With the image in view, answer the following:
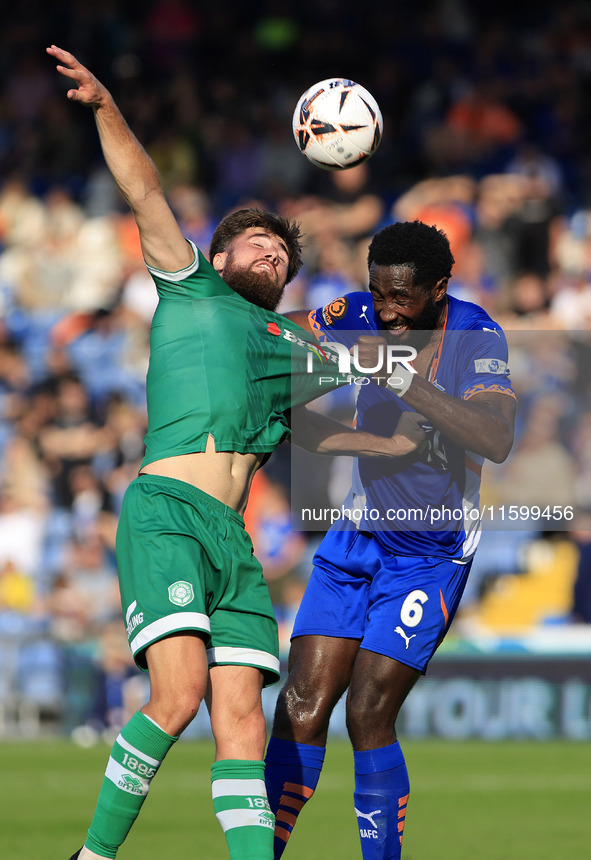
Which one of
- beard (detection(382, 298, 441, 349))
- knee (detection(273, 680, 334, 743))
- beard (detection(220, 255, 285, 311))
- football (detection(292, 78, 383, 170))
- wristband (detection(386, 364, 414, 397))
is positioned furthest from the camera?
football (detection(292, 78, 383, 170))

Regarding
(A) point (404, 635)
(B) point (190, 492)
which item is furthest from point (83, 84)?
(A) point (404, 635)

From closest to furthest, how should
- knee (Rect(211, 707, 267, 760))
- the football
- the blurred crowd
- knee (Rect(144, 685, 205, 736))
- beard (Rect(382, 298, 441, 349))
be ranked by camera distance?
knee (Rect(144, 685, 205, 736)), knee (Rect(211, 707, 267, 760)), beard (Rect(382, 298, 441, 349)), the football, the blurred crowd

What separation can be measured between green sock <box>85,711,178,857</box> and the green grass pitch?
7.43 feet

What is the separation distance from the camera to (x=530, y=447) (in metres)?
11.3

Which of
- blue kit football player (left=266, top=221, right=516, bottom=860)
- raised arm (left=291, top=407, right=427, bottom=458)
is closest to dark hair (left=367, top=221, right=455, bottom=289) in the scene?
blue kit football player (left=266, top=221, right=516, bottom=860)

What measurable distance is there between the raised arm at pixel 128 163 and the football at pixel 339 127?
5.10ft

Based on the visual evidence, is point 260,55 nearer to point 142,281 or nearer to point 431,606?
point 142,281

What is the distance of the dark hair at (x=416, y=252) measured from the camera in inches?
203

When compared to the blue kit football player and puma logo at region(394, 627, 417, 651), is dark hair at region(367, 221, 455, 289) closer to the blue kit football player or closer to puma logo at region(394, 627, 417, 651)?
the blue kit football player

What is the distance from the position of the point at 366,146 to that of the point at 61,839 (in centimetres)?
403

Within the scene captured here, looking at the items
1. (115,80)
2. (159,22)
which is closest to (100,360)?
(115,80)

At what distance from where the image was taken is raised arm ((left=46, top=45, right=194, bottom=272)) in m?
4.38

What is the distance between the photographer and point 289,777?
509cm

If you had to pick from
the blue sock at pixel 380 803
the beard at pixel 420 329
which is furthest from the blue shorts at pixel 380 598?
the beard at pixel 420 329
